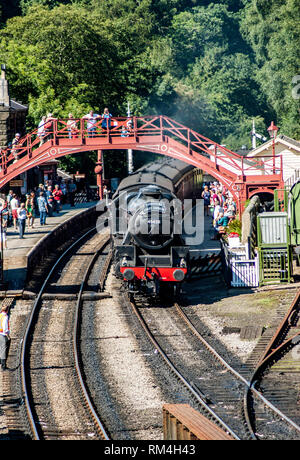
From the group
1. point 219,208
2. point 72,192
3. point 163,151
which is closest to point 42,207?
point 163,151

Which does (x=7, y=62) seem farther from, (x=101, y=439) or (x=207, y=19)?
(x=207, y=19)

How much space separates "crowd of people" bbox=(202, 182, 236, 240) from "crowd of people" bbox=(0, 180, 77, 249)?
7682 millimetres

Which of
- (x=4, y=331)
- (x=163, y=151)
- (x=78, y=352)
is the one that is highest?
(x=163, y=151)

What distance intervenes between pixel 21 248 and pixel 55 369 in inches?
500

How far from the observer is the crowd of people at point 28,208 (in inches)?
1278

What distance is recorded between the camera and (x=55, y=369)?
18.9 m

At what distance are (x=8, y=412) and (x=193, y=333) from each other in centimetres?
720

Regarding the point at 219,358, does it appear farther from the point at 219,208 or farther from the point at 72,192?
the point at 72,192

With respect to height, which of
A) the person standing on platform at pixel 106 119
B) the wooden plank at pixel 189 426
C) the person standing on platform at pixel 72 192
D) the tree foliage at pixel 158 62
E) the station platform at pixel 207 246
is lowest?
→ the wooden plank at pixel 189 426

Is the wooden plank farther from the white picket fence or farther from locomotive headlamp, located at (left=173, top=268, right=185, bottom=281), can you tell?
the white picket fence

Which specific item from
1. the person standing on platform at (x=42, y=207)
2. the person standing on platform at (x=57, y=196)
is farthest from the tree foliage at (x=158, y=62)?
the person standing on platform at (x=42, y=207)

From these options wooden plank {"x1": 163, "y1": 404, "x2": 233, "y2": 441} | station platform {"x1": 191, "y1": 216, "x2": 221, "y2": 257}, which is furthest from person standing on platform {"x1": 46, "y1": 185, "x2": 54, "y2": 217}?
wooden plank {"x1": 163, "y1": 404, "x2": 233, "y2": 441}

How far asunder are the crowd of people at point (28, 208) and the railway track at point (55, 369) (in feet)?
9.55

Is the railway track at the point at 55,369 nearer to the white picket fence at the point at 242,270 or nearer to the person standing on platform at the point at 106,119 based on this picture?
the white picket fence at the point at 242,270
